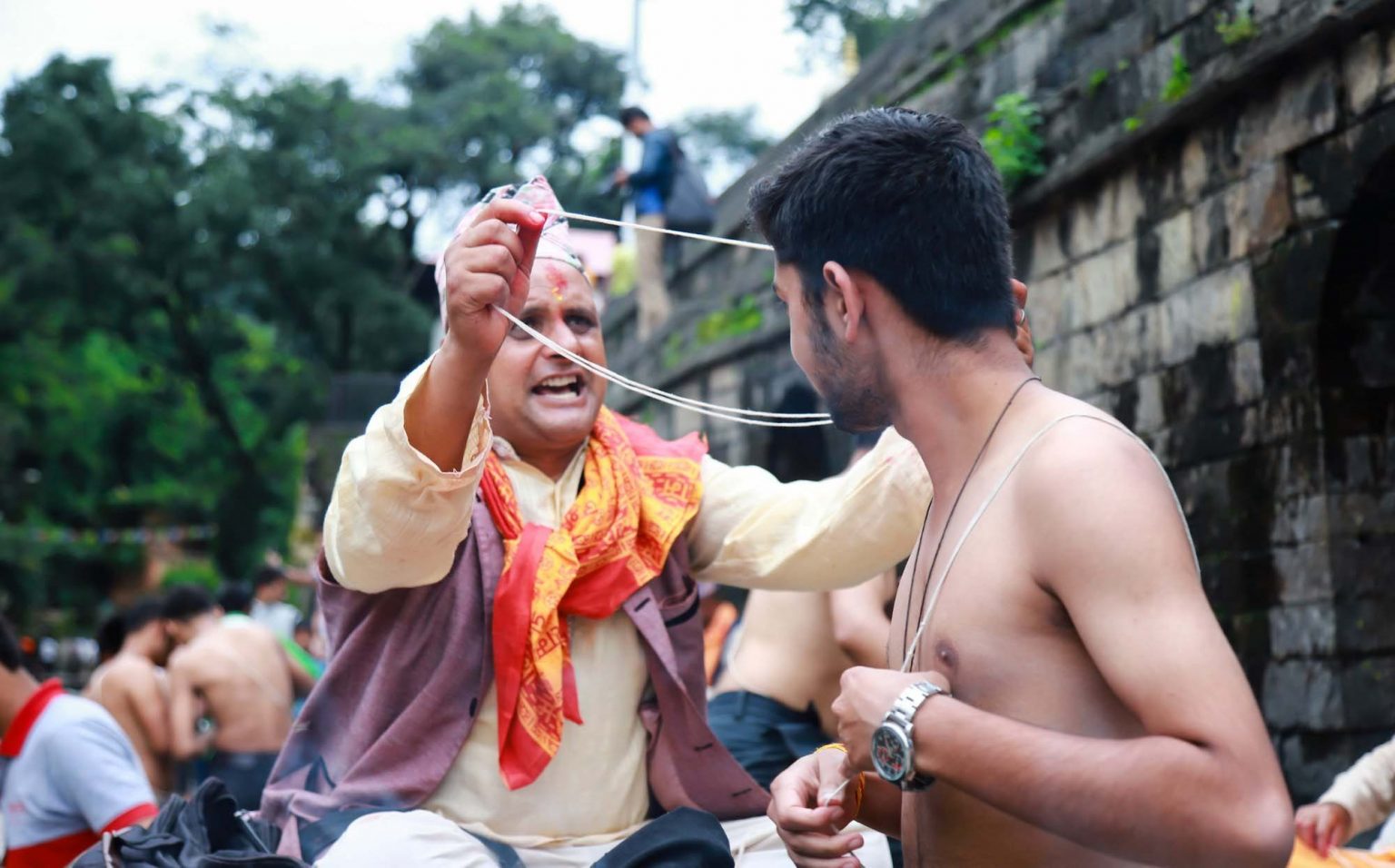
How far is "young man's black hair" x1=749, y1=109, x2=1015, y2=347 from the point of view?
2.08 meters

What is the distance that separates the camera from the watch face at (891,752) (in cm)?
185

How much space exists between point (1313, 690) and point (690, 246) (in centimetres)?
787

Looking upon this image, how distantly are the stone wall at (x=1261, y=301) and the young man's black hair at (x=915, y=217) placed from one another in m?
3.79

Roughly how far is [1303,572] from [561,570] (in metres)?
3.95

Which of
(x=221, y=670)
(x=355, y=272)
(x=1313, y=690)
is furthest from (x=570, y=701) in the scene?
(x=355, y=272)

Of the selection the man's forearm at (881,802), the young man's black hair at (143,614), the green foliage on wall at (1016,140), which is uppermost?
the green foliage on wall at (1016,140)

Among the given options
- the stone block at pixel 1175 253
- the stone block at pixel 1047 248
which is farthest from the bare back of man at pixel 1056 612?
the stone block at pixel 1047 248

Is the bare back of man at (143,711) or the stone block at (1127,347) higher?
the stone block at (1127,347)

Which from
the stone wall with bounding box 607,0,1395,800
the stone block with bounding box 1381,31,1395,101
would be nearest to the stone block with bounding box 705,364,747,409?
the stone wall with bounding box 607,0,1395,800

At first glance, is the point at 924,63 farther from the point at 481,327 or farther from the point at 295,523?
the point at 295,523

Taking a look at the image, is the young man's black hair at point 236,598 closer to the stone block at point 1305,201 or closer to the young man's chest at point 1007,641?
the stone block at point 1305,201

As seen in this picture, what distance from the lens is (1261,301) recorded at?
5992mm

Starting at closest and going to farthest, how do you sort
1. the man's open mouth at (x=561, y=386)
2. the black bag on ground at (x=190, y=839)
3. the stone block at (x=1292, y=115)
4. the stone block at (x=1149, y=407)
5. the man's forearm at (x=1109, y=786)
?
the man's forearm at (x=1109, y=786), the black bag on ground at (x=190, y=839), the man's open mouth at (x=561, y=386), the stone block at (x=1292, y=115), the stone block at (x=1149, y=407)

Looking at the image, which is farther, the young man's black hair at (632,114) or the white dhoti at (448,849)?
the young man's black hair at (632,114)
